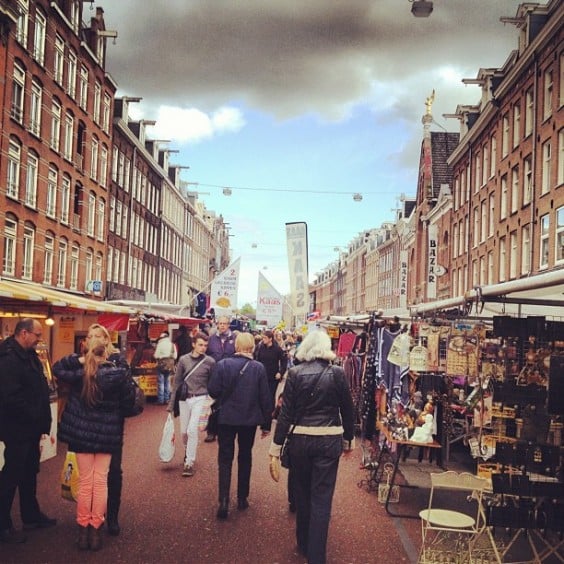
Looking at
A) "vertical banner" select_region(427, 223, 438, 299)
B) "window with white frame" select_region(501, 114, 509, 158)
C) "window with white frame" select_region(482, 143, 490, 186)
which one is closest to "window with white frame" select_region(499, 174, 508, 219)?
"window with white frame" select_region(501, 114, 509, 158)

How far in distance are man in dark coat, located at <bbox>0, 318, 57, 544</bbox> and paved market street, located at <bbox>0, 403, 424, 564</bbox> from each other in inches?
16.2

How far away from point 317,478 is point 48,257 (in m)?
25.0

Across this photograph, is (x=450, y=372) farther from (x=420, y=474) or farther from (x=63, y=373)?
(x=63, y=373)

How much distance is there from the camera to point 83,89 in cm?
3158

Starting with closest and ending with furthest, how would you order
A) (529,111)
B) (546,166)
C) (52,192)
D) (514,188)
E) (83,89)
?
(546,166)
(529,111)
(52,192)
(514,188)
(83,89)

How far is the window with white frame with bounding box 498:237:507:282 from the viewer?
2948cm

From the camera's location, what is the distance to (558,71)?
23.7 m

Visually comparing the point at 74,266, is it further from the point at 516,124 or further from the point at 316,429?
the point at 316,429

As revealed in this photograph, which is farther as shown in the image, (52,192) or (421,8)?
(52,192)

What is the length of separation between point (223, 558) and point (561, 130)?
21.7 metres

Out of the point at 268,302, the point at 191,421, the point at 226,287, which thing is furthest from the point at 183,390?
the point at 268,302

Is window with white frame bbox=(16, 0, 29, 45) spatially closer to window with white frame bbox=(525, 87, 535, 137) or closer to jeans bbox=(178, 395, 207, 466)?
window with white frame bbox=(525, 87, 535, 137)

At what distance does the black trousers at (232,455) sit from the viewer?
6.78 metres

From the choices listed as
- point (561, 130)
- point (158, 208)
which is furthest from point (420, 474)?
point (158, 208)
